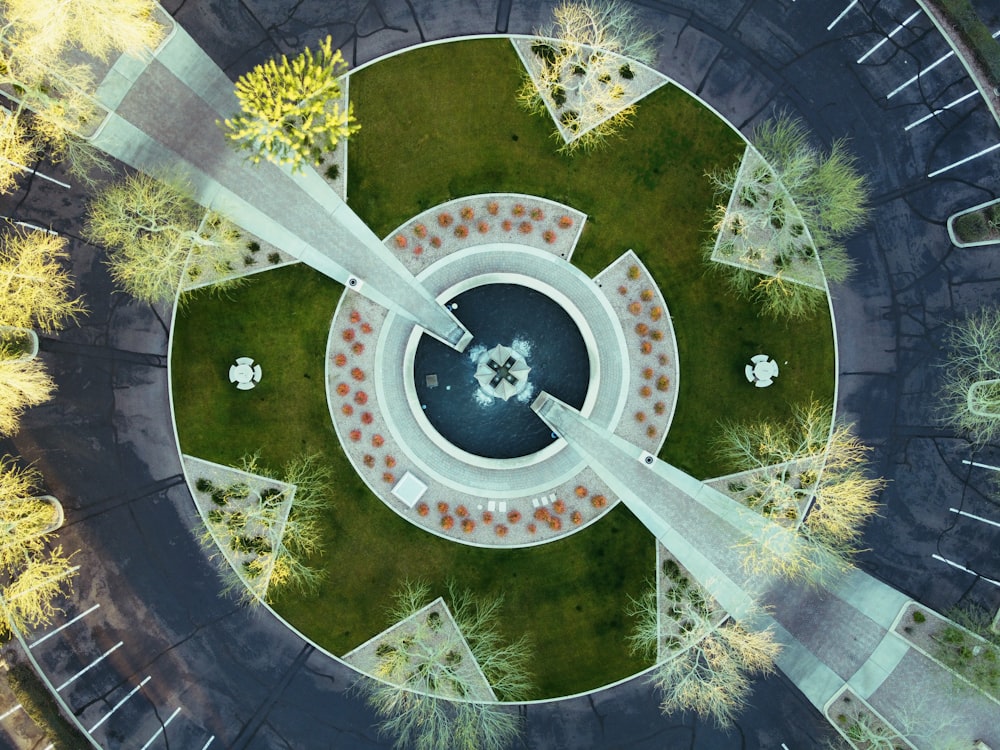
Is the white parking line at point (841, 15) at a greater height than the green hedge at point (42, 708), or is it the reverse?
the white parking line at point (841, 15)

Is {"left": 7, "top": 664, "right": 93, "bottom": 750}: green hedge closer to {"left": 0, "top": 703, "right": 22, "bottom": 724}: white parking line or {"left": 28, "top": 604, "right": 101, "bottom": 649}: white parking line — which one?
{"left": 0, "top": 703, "right": 22, "bottom": 724}: white parking line

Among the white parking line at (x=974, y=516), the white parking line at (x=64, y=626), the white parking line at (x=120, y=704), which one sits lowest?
the white parking line at (x=120, y=704)

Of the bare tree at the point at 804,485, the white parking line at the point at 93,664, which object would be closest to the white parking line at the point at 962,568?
the bare tree at the point at 804,485

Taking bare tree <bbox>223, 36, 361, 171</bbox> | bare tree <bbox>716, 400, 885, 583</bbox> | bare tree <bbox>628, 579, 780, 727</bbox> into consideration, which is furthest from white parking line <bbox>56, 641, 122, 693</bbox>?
bare tree <bbox>716, 400, 885, 583</bbox>

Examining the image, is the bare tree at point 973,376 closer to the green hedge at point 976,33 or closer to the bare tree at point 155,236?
the green hedge at point 976,33

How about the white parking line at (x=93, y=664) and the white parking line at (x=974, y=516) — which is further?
the white parking line at (x=974, y=516)

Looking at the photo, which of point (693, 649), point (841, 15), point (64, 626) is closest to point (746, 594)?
point (693, 649)

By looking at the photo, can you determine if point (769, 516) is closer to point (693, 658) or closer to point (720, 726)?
point (693, 658)
